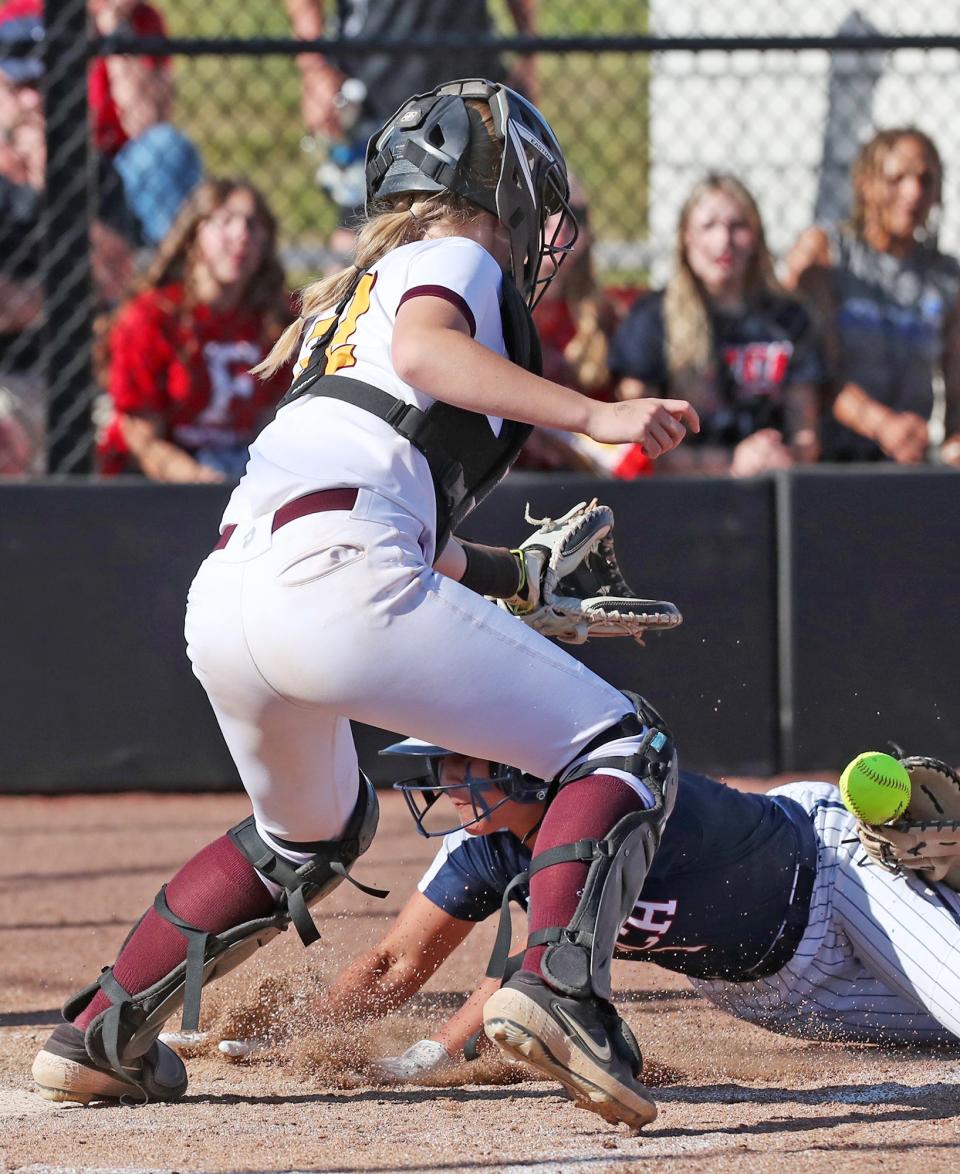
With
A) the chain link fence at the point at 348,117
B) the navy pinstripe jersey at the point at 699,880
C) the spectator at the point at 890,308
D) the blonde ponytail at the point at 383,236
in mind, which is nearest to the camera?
the blonde ponytail at the point at 383,236

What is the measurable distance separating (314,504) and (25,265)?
160 inches

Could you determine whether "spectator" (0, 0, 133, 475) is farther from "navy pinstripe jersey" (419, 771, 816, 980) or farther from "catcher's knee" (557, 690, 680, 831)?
"catcher's knee" (557, 690, 680, 831)

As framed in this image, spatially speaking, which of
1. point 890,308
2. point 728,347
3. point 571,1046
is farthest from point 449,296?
point 890,308

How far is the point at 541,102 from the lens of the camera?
8945 millimetres

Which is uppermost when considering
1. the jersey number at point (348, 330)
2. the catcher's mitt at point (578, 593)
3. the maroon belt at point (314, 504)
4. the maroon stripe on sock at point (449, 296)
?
the maroon stripe on sock at point (449, 296)

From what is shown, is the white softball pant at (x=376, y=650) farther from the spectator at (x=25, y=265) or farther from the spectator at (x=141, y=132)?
the spectator at (x=141, y=132)

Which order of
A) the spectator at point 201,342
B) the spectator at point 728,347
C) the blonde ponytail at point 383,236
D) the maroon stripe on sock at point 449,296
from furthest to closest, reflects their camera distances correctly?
the spectator at point 728,347, the spectator at point 201,342, the blonde ponytail at point 383,236, the maroon stripe on sock at point 449,296

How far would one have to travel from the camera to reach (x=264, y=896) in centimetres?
271

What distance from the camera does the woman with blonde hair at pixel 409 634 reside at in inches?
90.5

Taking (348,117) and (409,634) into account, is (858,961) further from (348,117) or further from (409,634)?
(348,117)

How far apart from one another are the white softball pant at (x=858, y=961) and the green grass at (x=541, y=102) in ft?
15.7

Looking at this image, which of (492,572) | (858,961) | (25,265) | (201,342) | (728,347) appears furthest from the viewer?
(25,265)

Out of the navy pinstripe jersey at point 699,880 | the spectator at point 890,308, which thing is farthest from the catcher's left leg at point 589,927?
the spectator at point 890,308

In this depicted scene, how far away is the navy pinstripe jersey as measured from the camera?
274cm
